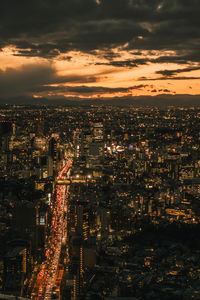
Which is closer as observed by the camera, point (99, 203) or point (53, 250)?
point (53, 250)

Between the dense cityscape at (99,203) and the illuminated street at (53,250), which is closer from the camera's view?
the illuminated street at (53,250)

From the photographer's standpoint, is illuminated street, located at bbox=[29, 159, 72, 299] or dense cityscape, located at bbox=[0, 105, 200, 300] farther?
dense cityscape, located at bbox=[0, 105, 200, 300]

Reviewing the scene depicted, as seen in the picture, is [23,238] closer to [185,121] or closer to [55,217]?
[55,217]

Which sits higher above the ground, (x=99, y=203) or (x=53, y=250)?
(x=99, y=203)

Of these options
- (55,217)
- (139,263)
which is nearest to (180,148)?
(55,217)
